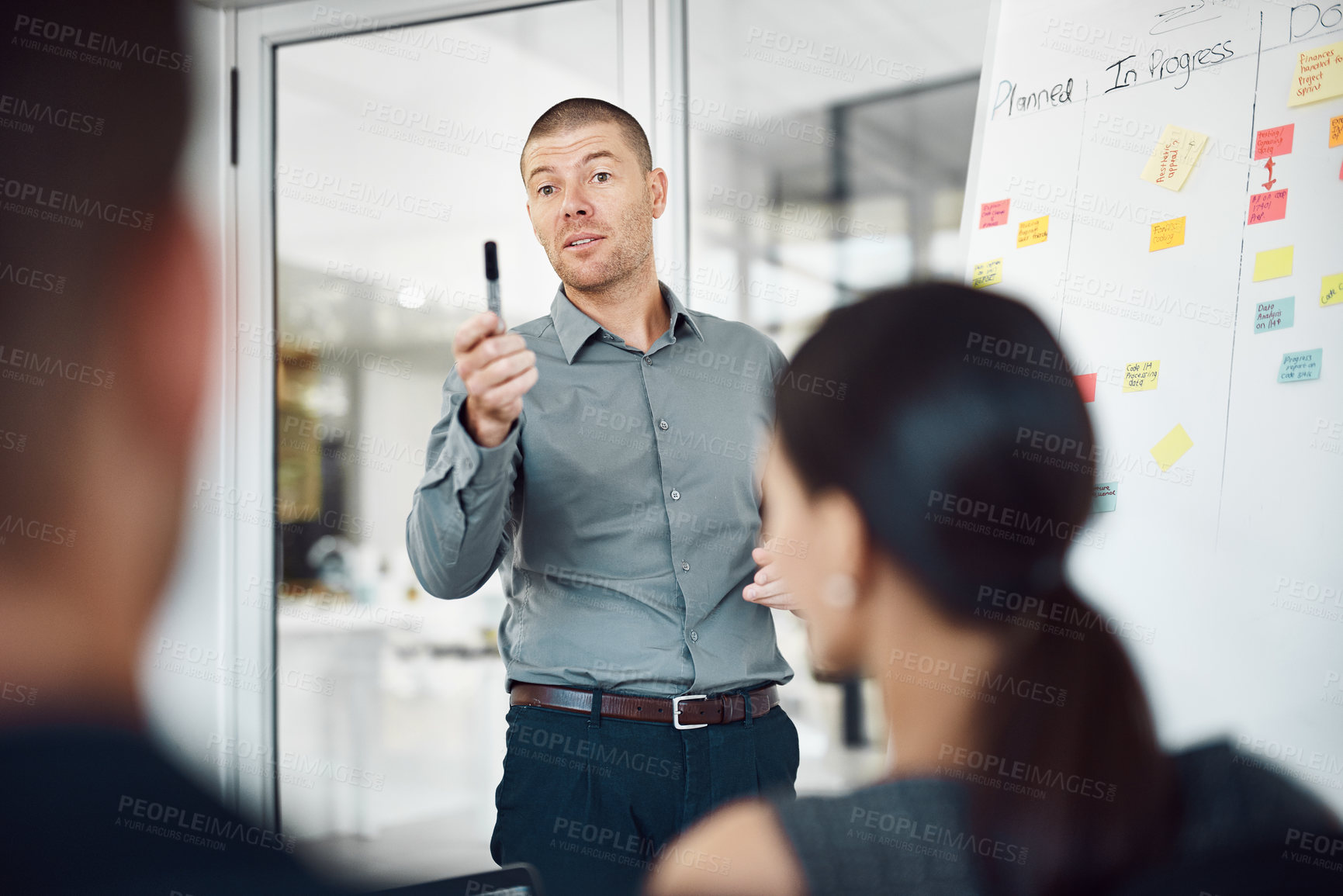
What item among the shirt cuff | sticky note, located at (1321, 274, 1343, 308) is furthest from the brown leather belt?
sticky note, located at (1321, 274, 1343, 308)

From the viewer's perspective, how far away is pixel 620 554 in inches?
69.0

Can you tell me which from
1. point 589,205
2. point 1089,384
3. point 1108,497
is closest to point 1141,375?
point 1089,384

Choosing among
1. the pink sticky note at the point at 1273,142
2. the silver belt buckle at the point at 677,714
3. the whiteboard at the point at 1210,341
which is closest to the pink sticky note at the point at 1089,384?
A: the whiteboard at the point at 1210,341

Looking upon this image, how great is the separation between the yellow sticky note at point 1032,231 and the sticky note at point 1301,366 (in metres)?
0.43

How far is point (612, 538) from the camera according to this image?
176 cm

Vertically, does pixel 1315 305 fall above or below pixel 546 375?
above

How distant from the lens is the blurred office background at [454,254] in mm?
2527

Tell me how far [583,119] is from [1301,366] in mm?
1252

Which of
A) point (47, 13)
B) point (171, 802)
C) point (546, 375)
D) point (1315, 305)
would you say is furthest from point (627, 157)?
point (171, 802)

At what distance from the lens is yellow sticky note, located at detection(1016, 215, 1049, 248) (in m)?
1.69

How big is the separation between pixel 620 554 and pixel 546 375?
354 mm

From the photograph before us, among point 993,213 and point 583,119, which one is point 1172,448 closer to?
point 993,213

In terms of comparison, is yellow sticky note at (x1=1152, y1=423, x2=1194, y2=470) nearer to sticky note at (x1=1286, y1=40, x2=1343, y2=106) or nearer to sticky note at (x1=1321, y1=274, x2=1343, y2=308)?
sticky note at (x1=1321, y1=274, x2=1343, y2=308)

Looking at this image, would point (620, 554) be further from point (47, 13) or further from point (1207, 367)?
point (47, 13)
